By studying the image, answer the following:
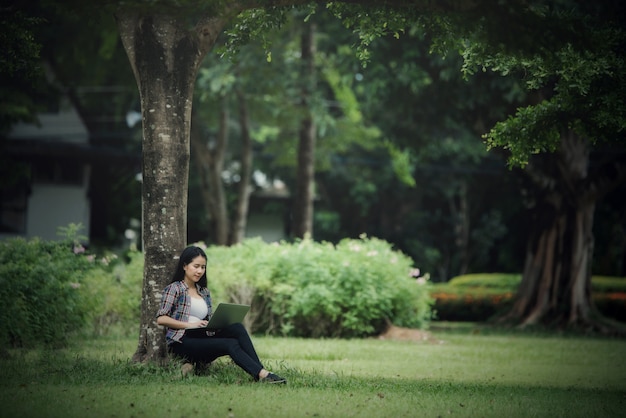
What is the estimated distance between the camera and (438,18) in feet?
34.3

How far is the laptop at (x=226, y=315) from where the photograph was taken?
988cm

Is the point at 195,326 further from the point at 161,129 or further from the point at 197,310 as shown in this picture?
the point at 161,129

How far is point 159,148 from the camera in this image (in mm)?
10836

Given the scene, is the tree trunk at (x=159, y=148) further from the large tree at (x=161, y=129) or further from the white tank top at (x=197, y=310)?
the white tank top at (x=197, y=310)

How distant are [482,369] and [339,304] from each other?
5.41m

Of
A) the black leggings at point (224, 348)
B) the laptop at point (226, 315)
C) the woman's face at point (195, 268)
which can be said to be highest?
the woman's face at point (195, 268)

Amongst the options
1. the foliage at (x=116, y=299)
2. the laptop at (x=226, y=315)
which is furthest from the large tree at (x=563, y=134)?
the foliage at (x=116, y=299)

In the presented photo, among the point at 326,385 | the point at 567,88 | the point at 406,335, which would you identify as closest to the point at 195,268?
the point at 326,385

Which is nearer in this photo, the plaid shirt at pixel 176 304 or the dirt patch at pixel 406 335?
the plaid shirt at pixel 176 304

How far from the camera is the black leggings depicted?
9.96 metres

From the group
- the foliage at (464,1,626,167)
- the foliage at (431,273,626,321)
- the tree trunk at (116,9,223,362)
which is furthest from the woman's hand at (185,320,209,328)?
the foliage at (431,273,626,321)

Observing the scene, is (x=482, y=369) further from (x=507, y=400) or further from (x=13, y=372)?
(x=13, y=372)

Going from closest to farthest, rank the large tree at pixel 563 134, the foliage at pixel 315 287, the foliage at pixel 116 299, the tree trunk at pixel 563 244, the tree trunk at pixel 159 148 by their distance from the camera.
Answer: the large tree at pixel 563 134
the tree trunk at pixel 159 148
the foliage at pixel 116 299
the foliage at pixel 315 287
the tree trunk at pixel 563 244

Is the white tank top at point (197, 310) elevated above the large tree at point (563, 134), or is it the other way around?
the large tree at point (563, 134)
